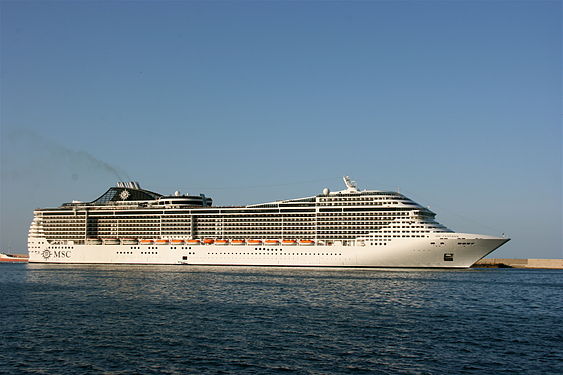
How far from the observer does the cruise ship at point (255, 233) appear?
256ft

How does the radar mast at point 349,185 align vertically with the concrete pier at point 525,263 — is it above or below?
above

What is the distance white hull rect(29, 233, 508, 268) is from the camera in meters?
76.8

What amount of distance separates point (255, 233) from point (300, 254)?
29.5 feet

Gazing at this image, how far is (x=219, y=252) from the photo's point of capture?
8862cm

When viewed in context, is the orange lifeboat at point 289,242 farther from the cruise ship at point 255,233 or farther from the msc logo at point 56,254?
the msc logo at point 56,254

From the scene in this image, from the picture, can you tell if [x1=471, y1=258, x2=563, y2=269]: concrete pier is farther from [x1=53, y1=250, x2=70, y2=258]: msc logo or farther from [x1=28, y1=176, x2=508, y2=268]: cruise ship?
[x1=53, y1=250, x2=70, y2=258]: msc logo

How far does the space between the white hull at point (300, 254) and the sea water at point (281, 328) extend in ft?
62.3

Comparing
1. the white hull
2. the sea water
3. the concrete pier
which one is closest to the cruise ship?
the white hull

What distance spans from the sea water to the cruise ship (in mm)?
20289

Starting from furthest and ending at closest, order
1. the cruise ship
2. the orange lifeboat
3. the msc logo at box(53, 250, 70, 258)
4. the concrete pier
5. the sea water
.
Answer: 1. the concrete pier
2. the msc logo at box(53, 250, 70, 258)
3. the orange lifeboat
4. the cruise ship
5. the sea water

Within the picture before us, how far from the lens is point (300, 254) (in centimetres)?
8356

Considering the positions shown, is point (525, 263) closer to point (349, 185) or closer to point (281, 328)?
point (349, 185)

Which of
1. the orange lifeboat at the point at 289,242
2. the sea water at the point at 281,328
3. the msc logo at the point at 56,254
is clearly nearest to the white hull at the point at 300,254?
the msc logo at the point at 56,254

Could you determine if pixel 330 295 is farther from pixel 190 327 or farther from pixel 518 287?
pixel 518 287
